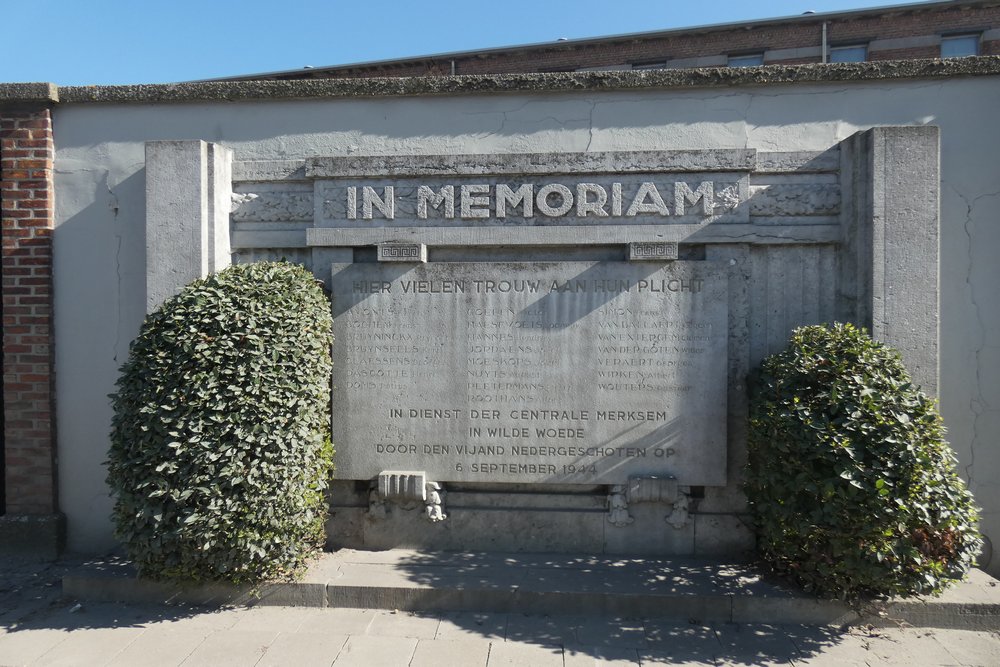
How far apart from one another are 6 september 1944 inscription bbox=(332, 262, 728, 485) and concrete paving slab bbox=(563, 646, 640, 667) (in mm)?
1241

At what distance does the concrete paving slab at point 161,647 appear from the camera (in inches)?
129

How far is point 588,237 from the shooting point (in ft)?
14.6

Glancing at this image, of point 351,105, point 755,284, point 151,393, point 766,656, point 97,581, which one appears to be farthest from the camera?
point 351,105

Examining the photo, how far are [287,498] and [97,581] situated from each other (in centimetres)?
154

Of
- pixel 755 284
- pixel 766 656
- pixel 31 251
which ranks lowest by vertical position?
pixel 766 656

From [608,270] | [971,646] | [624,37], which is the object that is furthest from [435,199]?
[624,37]

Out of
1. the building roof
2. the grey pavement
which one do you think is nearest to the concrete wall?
the grey pavement

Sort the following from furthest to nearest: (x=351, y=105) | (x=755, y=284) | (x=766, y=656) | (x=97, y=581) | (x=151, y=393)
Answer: (x=351, y=105) < (x=755, y=284) < (x=97, y=581) < (x=151, y=393) < (x=766, y=656)

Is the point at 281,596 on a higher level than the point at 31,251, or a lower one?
lower

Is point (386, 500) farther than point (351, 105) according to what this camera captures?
No

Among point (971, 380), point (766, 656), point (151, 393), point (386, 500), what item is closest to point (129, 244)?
point (151, 393)

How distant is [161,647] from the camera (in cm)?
342

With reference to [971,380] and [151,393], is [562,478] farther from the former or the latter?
[971,380]

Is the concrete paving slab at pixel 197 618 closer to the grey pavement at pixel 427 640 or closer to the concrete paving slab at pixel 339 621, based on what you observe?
the grey pavement at pixel 427 640
